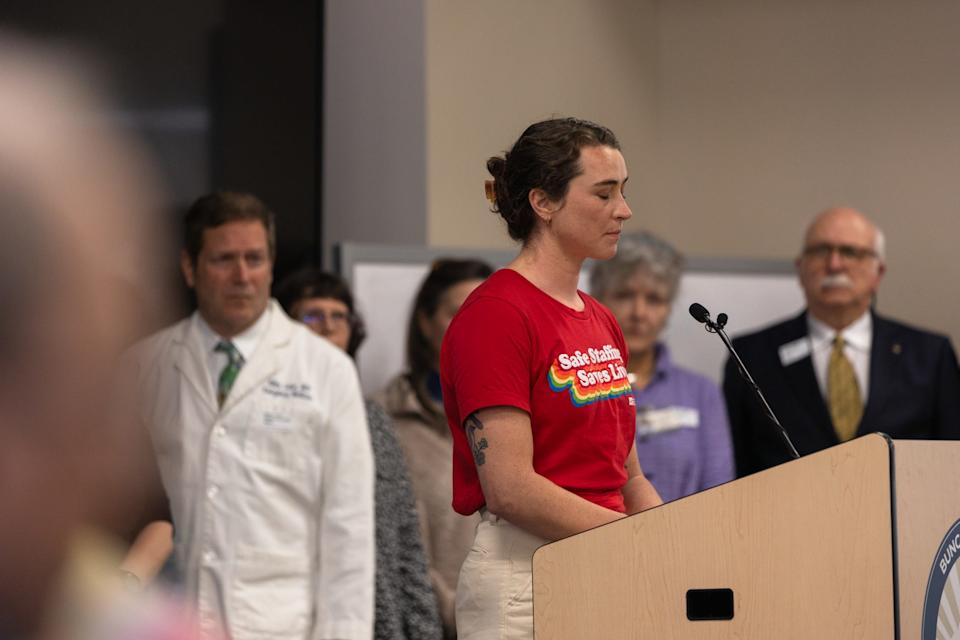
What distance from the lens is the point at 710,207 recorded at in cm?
596

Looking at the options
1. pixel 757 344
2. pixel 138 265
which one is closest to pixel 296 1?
pixel 138 265

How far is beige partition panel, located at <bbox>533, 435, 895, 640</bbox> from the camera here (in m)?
1.82

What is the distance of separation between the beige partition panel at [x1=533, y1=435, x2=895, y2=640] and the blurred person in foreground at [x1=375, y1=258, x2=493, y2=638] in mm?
1820

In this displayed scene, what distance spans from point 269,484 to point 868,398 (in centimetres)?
181

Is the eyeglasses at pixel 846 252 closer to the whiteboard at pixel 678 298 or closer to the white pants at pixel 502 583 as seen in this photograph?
the whiteboard at pixel 678 298

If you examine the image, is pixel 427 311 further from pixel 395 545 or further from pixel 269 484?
pixel 269 484

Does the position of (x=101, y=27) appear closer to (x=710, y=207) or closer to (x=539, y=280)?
(x=539, y=280)

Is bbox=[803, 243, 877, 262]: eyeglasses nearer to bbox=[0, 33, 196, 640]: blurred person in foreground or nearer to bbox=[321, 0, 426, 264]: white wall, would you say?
bbox=[321, 0, 426, 264]: white wall

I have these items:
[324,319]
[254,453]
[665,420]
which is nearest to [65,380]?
[254,453]

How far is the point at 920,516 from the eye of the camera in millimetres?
1861

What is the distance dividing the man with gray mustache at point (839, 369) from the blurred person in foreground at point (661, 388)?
164 millimetres

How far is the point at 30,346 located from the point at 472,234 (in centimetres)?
354

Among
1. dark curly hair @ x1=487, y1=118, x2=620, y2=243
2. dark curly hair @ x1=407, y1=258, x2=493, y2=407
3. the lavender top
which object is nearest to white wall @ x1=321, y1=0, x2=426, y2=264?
dark curly hair @ x1=407, y1=258, x2=493, y2=407

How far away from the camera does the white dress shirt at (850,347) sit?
13.2 feet
